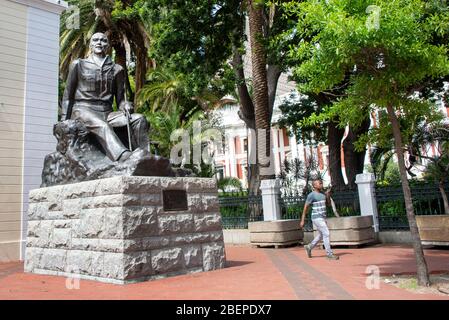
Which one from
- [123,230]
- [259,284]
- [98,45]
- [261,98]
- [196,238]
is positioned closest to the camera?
[259,284]

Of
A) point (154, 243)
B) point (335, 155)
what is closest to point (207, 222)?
point (154, 243)

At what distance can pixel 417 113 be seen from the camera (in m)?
6.73

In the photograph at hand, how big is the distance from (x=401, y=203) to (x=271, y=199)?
12.9 feet

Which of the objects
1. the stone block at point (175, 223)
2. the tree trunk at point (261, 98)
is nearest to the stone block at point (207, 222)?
the stone block at point (175, 223)

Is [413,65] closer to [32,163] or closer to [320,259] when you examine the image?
[320,259]

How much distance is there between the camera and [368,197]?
12.0 m

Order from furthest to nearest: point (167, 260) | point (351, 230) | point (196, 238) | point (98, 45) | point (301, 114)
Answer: point (301, 114) → point (351, 230) → point (98, 45) → point (196, 238) → point (167, 260)

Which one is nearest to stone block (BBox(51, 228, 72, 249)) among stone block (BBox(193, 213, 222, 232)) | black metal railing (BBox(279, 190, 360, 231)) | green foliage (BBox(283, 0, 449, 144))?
stone block (BBox(193, 213, 222, 232))

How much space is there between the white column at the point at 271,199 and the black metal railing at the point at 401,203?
3142mm

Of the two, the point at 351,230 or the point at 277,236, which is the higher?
the point at 351,230

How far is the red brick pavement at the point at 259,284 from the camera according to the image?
5.30 metres

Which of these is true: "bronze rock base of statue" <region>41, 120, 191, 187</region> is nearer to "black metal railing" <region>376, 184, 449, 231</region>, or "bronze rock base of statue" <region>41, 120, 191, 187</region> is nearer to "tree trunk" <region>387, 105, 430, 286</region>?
"tree trunk" <region>387, 105, 430, 286</region>

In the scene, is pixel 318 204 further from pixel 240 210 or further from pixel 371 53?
pixel 240 210

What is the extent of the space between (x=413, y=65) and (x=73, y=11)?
20.3 metres
